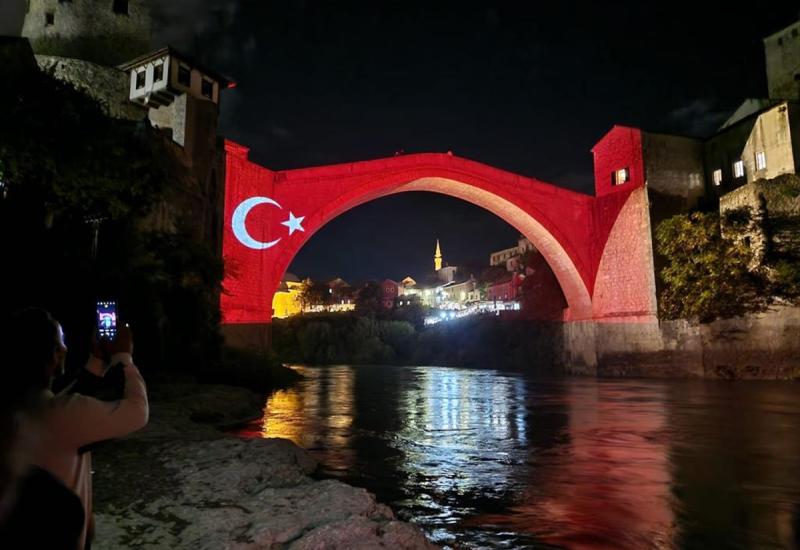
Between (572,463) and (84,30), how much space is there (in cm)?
3165

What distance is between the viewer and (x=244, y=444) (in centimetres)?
550

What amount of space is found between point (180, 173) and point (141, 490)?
12.8m

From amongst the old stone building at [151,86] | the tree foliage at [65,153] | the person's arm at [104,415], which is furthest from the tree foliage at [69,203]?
the person's arm at [104,415]

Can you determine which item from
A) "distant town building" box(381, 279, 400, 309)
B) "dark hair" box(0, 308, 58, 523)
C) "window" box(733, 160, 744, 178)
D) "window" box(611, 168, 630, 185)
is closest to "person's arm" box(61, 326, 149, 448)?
"dark hair" box(0, 308, 58, 523)

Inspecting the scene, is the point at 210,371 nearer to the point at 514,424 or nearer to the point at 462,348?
the point at 514,424

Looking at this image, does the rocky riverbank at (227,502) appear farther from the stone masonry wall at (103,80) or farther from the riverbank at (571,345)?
the stone masonry wall at (103,80)

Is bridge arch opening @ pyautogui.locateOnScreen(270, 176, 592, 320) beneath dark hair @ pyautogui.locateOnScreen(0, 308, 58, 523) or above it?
above

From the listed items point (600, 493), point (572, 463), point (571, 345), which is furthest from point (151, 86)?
point (600, 493)

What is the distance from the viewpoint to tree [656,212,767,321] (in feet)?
59.1

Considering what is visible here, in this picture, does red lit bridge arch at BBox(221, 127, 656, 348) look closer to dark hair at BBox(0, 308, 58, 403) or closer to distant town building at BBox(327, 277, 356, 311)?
dark hair at BBox(0, 308, 58, 403)

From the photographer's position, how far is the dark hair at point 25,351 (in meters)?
1.62

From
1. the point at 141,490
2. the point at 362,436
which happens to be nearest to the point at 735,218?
the point at 362,436

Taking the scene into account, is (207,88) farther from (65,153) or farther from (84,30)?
(65,153)

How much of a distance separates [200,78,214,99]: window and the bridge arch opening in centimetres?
788
